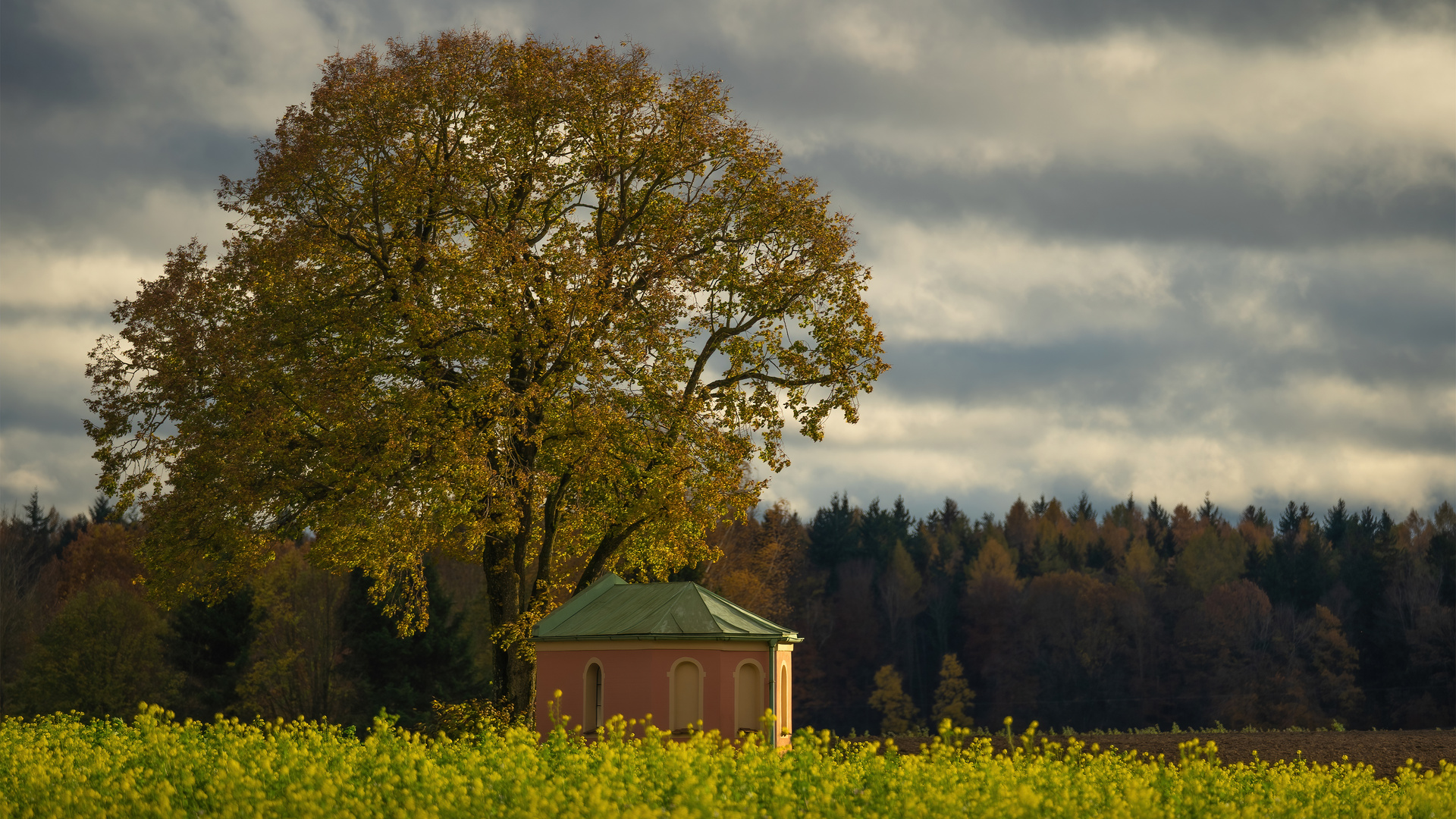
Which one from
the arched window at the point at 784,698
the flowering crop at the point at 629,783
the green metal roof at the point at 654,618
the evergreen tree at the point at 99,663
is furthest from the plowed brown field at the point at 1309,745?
the evergreen tree at the point at 99,663

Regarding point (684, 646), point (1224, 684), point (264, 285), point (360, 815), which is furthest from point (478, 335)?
point (1224, 684)

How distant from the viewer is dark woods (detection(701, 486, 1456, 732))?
66.7 m

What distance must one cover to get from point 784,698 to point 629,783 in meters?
12.5

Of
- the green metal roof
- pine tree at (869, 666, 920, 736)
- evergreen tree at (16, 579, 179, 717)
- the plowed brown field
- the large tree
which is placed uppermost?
the large tree

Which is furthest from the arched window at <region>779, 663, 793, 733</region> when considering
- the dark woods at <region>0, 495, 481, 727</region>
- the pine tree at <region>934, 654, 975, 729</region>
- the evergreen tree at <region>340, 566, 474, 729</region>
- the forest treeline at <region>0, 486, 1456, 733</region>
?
the pine tree at <region>934, 654, 975, 729</region>

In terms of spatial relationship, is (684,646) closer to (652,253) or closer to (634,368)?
(634,368)

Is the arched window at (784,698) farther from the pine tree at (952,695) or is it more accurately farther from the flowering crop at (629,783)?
the pine tree at (952,695)

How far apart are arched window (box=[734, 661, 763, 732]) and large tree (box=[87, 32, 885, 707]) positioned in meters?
3.84

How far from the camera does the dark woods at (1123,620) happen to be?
66.7m

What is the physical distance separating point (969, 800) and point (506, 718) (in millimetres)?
16010

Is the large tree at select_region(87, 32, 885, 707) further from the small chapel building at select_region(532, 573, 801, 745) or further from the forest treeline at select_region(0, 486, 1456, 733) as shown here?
the forest treeline at select_region(0, 486, 1456, 733)

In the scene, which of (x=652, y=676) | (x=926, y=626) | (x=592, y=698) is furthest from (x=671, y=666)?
(x=926, y=626)

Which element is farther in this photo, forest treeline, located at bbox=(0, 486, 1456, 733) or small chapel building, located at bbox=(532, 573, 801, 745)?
forest treeline, located at bbox=(0, 486, 1456, 733)

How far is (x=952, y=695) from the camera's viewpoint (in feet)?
253
